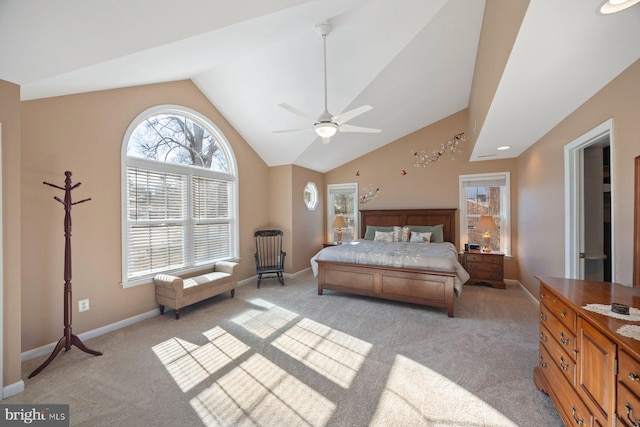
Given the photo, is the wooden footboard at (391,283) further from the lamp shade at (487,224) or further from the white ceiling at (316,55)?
the white ceiling at (316,55)

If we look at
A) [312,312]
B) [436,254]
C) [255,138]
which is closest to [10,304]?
[312,312]

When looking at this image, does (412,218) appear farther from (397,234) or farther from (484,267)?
(484,267)

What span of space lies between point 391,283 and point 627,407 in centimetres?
273

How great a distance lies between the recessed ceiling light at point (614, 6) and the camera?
1226 millimetres

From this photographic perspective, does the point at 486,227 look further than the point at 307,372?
Yes

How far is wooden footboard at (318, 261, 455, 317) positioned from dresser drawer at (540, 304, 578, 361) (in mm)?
Answer: 1466

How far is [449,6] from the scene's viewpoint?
8.60 feet

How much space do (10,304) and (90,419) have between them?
1112 mm

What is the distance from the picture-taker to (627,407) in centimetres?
106

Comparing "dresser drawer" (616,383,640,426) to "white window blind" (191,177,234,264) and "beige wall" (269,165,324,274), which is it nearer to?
"white window blind" (191,177,234,264)

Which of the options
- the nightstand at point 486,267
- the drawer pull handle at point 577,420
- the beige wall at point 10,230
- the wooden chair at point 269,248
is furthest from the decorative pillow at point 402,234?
the beige wall at point 10,230

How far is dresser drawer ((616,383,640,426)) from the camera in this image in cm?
101
